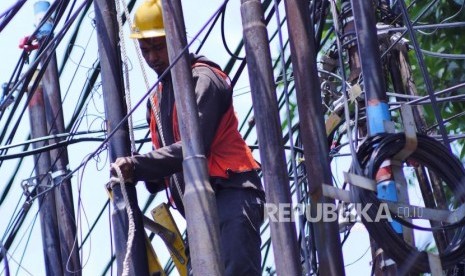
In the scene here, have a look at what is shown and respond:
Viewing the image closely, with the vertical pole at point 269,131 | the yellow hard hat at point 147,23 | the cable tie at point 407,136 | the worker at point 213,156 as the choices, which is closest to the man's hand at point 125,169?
the worker at point 213,156

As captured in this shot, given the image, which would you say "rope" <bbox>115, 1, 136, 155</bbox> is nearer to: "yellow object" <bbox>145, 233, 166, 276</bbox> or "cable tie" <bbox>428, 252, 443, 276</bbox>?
"yellow object" <bbox>145, 233, 166, 276</bbox>

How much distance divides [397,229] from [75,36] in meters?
5.49

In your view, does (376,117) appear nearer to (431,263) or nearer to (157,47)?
(431,263)

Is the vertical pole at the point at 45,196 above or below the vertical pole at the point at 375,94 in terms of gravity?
above

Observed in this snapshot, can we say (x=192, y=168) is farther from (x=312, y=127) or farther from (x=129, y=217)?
A: (x=312, y=127)

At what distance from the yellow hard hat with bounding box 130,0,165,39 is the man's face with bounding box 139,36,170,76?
0.11ft

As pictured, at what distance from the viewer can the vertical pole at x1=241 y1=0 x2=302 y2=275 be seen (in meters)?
5.88

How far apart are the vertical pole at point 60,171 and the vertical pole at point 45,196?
0.05 m

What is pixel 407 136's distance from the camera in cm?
590

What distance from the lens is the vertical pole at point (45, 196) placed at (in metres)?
9.22

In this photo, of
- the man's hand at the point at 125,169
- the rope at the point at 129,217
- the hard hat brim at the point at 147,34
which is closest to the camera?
the rope at the point at 129,217

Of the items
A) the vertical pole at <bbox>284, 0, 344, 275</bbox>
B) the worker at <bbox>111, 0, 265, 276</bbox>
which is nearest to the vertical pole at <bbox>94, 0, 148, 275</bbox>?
the worker at <bbox>111, 0, 265, 276</bbox>

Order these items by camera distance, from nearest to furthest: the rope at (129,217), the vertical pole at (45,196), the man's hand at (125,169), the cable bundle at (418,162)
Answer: the cable bundle at (418,162), the rope at (129,217), the man's hand at (125,169), the vertical pole at (45,196)

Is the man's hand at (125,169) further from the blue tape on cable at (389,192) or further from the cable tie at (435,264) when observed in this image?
the cable tie at (435,264)
